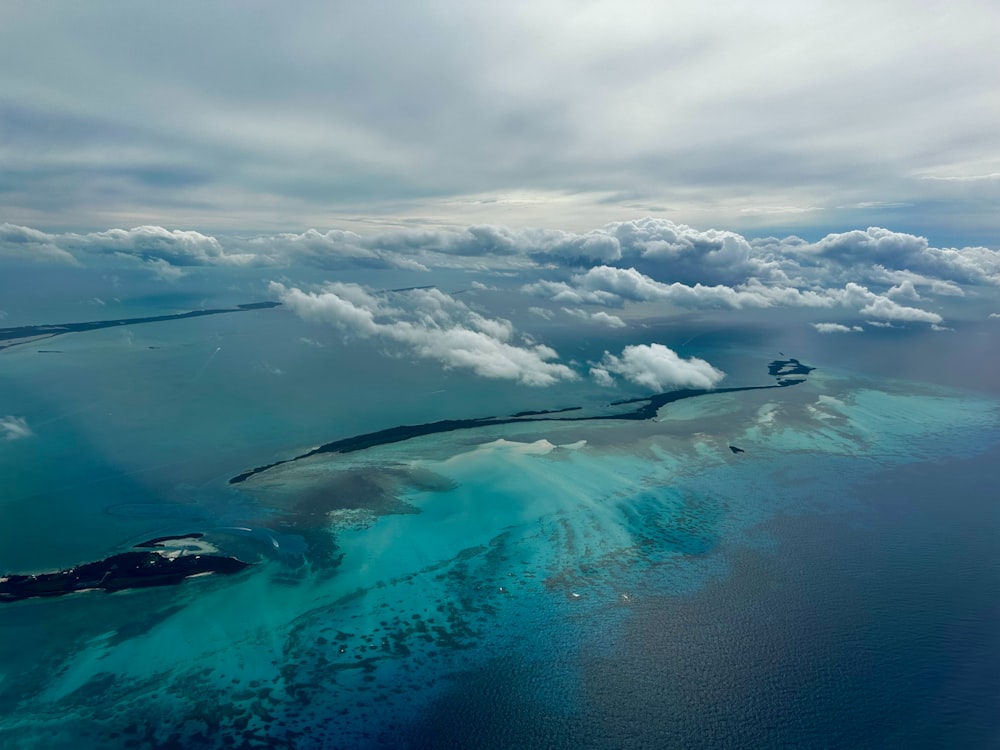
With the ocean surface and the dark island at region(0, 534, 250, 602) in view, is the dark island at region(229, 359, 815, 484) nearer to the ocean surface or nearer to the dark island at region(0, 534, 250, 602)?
the ocean surface

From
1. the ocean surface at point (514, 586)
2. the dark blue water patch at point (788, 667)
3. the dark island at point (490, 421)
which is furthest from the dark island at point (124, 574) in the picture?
the dark blue water patch at point (788, 667)

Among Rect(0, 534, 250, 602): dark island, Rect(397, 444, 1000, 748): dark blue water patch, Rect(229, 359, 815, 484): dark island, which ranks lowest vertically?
Rect(397, 444, 1000, 748): dark blue water patch

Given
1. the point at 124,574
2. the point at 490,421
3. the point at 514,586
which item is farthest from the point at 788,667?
the point at 490,421

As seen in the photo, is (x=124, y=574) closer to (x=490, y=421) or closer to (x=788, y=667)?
(x=788, y=667)

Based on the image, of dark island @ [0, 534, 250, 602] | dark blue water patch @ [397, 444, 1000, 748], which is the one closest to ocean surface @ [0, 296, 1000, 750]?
dark blue water patch @ [397, 444, 1000, 748]

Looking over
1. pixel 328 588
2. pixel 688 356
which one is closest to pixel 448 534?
pixel 328 588

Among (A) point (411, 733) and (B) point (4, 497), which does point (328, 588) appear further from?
(B) point (4, 497)
